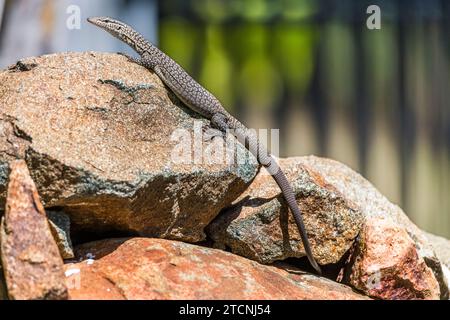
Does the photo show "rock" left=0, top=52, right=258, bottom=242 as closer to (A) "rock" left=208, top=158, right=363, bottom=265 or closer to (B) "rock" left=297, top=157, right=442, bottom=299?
(A) "rock" left=208, top=158, right=363, bottom=265

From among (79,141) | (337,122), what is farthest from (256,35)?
(79,141)

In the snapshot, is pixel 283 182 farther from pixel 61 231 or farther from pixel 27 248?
pixel 27 248

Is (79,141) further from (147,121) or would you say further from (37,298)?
(37,298)

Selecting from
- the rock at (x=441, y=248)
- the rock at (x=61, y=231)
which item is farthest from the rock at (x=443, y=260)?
the rock at (x=61, y=231)

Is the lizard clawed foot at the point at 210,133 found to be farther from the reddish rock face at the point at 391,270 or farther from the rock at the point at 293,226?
the reddish rock face at the point at 391,270

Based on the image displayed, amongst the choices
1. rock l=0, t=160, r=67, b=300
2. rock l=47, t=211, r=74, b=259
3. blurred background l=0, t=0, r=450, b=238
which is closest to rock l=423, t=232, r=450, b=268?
blurred background l=0, t=0, r=450, b=238

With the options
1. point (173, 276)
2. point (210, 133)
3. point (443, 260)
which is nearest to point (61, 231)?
point (173, 276)
